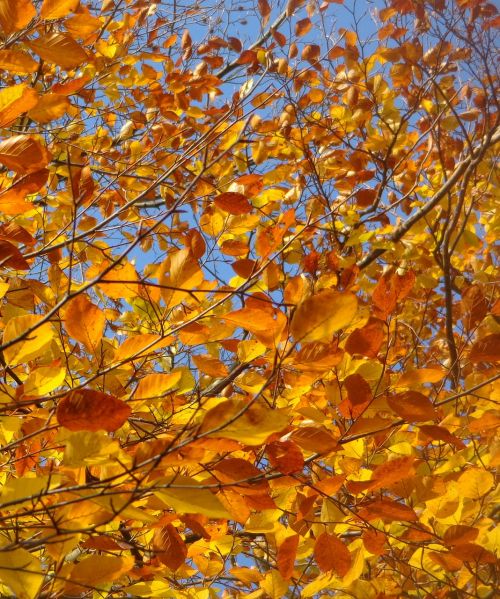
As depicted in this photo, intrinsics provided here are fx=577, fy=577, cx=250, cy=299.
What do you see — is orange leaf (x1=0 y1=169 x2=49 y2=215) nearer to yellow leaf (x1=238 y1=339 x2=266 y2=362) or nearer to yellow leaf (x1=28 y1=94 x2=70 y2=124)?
yellow leaf (x1=28 y1=94 x2=70 y2=124)

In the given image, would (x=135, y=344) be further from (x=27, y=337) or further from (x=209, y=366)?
(x=209, y=366)

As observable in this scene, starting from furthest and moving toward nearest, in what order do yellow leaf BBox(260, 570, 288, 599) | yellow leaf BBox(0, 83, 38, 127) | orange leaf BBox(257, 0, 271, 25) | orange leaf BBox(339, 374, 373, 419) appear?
orange leaf BBox(257, 0, 271, 25)
yellow leaf BBox(260, 570, 288, 599)
orange leaf BBox(339, 374, 373, 419)
yellow leaf BBox(0, 83, 38, 127)

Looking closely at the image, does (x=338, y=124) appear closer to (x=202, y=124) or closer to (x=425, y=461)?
(x=202, y=124)

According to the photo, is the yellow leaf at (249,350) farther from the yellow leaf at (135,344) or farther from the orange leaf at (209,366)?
the yellow leaf at (135,344)

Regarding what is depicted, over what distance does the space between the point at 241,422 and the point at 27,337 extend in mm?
511

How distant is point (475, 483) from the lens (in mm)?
1362

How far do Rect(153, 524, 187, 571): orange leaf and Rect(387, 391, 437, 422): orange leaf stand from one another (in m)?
0.55

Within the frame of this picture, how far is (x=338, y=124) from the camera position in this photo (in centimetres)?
364

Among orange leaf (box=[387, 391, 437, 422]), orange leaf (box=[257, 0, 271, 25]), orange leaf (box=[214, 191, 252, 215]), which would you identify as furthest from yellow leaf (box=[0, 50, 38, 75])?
orange leaf (box=[257, 0, 271, 25])

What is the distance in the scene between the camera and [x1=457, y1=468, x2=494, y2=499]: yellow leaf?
135 cm

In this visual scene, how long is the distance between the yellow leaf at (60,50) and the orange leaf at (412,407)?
89 centimetres

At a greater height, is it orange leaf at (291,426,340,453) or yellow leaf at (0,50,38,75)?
yellow leaf at (0,50,38,75)

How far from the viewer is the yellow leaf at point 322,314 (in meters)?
0.77

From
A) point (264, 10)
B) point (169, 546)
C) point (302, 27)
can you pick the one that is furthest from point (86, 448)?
point (264, 10)
